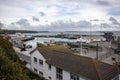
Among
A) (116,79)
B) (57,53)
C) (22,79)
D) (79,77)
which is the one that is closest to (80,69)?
(79,77)

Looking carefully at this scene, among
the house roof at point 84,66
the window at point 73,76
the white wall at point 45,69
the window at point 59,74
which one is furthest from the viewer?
the window at point 59,74

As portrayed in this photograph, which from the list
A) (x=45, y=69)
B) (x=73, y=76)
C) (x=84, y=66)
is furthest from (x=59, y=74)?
(x=84, y=66)

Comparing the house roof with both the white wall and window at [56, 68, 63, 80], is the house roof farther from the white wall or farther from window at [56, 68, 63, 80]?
the white wall

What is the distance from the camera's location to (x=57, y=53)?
3316cm

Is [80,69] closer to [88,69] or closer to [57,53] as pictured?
[88,69]

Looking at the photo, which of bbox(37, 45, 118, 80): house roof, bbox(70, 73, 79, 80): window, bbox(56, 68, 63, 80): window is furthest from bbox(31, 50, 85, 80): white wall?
bbox(37, 45, 118, 80): house roof

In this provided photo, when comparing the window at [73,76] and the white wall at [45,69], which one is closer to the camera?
the window at [73,76]

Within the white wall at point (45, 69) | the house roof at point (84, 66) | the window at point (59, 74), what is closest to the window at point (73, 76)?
the house roof at point (84, 66)

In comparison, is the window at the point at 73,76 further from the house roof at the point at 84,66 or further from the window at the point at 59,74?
the window at the point at 59,74

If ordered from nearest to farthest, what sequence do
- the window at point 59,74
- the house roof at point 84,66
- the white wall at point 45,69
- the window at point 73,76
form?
the house roof at point 84,66 < the window at point 73,76 < the white wall at point 45,69 < the window at point 59,74

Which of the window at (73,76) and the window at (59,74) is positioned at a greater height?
the window at (73,76)

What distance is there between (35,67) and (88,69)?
17.3 metres

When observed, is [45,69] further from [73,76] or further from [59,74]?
[73,76]

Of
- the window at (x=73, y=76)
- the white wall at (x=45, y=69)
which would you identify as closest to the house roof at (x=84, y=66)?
the window at (x=73, y=76)
